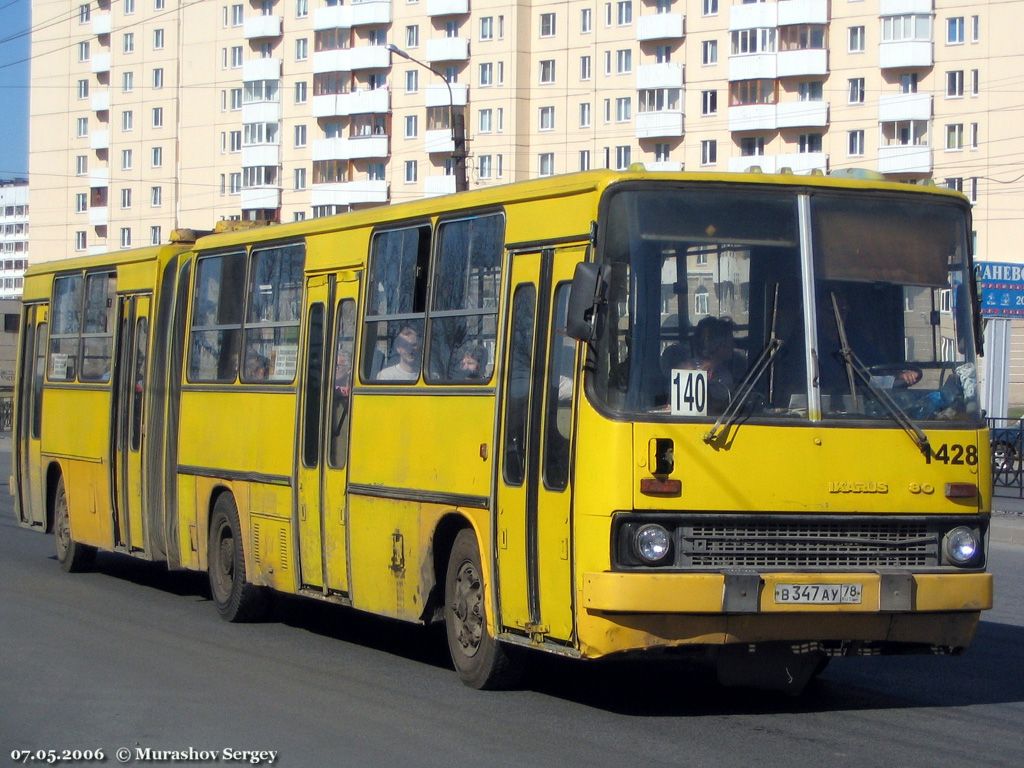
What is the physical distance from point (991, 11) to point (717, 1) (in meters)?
13.0

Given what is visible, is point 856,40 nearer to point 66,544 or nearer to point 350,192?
point 350,192

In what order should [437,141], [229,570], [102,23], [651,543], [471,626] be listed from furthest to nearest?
1. [102,23]
2. [437,141]
3. [229,570]
4. [471,626]
5. [651,543]

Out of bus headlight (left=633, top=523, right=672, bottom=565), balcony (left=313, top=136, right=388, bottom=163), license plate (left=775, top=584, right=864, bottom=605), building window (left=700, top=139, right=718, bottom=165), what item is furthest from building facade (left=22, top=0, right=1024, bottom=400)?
bus headlight (left=633, top=523, right=672, bottom=565)

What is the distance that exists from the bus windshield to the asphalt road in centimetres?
164

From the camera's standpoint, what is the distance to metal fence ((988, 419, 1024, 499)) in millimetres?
27781

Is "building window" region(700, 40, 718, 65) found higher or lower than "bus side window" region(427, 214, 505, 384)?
higher

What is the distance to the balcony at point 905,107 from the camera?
75.4m

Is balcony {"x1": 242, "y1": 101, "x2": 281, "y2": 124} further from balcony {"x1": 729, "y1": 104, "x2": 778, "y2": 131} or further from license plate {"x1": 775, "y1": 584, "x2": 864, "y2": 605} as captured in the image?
license plate {"x1": 775, "y1": 584, "x2": 864, "y2": 605}

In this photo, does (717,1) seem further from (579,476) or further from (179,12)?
(579,476)

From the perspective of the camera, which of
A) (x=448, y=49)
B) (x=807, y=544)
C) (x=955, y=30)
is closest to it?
(x=807, y=544)

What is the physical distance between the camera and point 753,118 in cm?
7869

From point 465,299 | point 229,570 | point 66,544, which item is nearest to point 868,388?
point 465,299

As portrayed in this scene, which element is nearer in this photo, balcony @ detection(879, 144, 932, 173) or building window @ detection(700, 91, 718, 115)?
balcony @ detection(879, 144, 932, 173)

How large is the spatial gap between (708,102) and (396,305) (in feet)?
234
